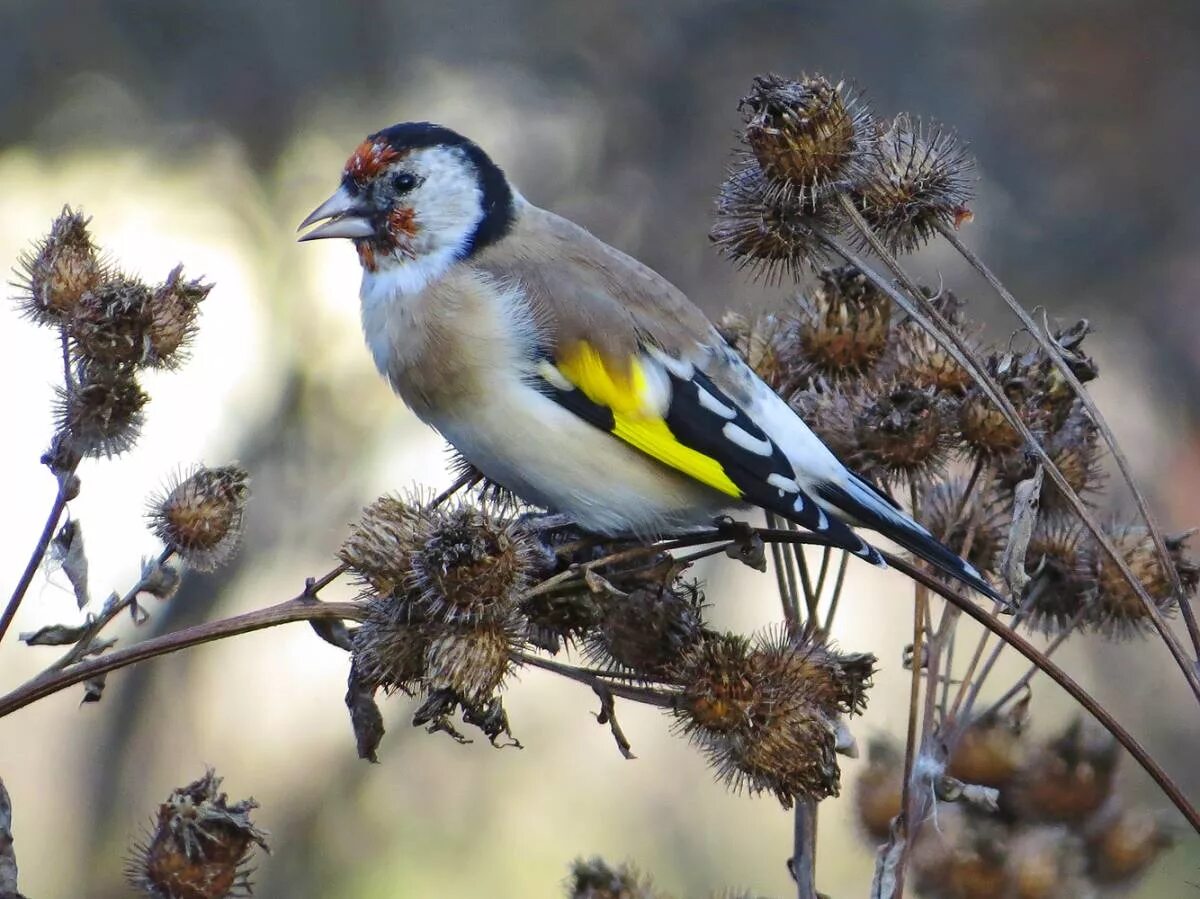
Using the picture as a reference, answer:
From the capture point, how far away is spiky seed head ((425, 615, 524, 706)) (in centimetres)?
173

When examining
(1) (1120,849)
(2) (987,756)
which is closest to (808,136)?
(2) (987,756)

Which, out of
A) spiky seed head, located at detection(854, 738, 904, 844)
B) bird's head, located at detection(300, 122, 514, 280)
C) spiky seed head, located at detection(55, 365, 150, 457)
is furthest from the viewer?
bird's head, located at detection(300, 122, 514, 280)

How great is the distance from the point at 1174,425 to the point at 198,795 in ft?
13.6

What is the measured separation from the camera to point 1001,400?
1.85 metres

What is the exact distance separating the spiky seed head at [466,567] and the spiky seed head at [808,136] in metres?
0.74

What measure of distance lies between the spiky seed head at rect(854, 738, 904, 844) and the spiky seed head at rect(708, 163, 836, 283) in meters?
0.86

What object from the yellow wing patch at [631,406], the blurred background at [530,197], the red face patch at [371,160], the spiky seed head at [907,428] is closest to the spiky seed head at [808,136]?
the spiky seed head at [907,428]

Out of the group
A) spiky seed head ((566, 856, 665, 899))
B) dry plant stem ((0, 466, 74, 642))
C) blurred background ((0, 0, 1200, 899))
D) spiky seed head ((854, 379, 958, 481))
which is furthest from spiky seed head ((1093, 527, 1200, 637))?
blurred background ((0, 0, 1200, 899))

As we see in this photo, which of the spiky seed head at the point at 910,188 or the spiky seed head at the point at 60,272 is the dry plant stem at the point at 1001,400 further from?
the spiky seed head at the point at 60,272

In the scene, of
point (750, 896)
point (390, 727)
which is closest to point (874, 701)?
point (390, 727)

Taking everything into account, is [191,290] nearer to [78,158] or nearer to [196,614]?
[196,614]

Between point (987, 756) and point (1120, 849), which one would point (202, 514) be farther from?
point (1120, 849)

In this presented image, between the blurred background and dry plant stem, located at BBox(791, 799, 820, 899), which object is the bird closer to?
dry plant stem, located at BBox(791, 799, 820, 899)

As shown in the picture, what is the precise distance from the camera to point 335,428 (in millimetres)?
5305
